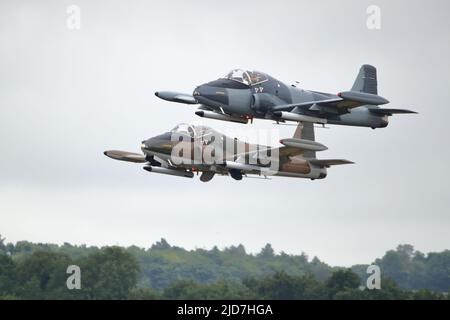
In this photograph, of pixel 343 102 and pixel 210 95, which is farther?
pixel 343 102

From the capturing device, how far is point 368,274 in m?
112

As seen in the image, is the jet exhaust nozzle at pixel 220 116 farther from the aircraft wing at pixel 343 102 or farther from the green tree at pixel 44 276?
A: the green tree at pixel 44 276

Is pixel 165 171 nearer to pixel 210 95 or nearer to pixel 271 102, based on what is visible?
pixel 210 95

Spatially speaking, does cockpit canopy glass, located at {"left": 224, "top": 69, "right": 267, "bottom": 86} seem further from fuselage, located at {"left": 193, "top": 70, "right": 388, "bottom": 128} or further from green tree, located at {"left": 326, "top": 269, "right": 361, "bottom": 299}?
green tree, located at {"left": 326, "top": 269, "right": 361, "bottom": 299}

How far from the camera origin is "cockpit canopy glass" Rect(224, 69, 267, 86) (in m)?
87.3

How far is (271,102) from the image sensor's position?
87375 millimetres

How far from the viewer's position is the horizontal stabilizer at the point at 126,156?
91.8 metres

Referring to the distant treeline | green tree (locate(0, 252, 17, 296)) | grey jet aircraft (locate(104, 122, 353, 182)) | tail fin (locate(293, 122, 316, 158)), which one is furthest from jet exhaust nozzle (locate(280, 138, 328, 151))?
green tree (locate(0, 252, 17, 296))

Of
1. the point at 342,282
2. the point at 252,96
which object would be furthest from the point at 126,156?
the point at 342,282

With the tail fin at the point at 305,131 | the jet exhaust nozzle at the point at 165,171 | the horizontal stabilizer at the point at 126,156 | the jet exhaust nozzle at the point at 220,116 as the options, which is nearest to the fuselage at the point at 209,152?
the jet exhaust nozzle at the point at 220,116

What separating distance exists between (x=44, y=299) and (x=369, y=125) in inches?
875

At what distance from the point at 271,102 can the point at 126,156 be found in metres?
9.49
